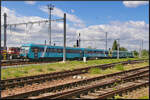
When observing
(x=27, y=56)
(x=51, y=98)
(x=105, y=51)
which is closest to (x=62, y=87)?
(x=51, y=98)

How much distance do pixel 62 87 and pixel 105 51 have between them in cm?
3772

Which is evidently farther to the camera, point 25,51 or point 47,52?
point 47,52

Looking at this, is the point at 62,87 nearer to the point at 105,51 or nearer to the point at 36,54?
the point at 36,54

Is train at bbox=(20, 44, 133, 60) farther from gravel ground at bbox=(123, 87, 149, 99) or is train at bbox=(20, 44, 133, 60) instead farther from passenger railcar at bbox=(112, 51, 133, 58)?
gravel ground at bbox=(123, 87, 149, 99)

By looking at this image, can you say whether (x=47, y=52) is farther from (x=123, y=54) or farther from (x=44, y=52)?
(x=123, y=54)

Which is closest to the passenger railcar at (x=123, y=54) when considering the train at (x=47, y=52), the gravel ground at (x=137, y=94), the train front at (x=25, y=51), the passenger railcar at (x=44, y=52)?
the train at (x=47, y=52)

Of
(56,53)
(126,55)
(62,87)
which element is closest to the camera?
(62,87)

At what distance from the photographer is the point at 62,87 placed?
10.4 m

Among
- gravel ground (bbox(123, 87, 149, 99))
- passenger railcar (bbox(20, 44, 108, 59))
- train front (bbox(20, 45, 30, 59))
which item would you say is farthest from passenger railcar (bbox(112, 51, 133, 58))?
gravel ground (bbox(123, 87, 149, 99))

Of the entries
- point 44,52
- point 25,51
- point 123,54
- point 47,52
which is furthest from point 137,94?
point 123,54

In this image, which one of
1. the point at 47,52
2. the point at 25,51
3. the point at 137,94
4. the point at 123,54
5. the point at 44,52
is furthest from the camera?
the point at 123,54

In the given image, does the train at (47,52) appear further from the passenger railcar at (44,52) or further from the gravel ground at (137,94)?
the gravel ground at (137,94)

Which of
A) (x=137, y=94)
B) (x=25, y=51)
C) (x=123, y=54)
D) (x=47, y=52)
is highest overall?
(x=25, y=51)

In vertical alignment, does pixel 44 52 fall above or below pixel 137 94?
above
